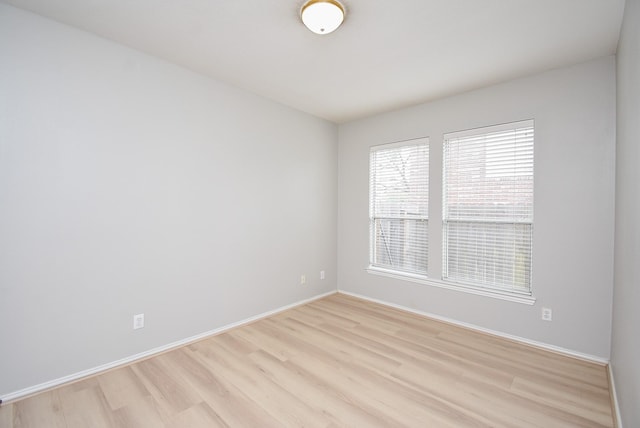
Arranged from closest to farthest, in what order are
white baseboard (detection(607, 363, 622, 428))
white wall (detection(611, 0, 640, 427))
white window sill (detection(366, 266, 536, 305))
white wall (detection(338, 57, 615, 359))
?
white wall (detection(611, 0, 640, 427)) → white baseboard (detection(607, 363, 622, 428)) → white wall (detection(338, 57, 615, 359)) → white window sill (detection(366, 266, 536, 305))

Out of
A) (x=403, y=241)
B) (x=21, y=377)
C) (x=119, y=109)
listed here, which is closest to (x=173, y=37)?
(x=119, y=109)

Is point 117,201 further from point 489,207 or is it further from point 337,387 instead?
point 489,207

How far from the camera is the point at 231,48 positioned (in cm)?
252

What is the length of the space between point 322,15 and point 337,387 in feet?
8.56

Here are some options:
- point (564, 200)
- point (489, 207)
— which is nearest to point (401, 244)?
point (489, 207)

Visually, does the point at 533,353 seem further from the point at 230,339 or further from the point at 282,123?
the point at 282,123

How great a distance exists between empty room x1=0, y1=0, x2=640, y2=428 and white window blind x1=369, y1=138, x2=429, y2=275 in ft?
0.13

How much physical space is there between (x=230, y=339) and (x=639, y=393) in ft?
9.59

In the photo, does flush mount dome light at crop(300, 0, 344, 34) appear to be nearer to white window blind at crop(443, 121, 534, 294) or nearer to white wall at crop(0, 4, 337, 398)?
white wall at crop(0, 4, 337, 398)

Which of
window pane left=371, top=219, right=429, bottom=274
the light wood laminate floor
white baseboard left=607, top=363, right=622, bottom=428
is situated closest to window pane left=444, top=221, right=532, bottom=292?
window pane left=371, top=219, right=429, bottom=274

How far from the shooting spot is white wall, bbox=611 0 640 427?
145cm

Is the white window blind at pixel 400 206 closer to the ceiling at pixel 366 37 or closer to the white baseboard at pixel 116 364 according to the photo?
the ceiling at pixel 366 37

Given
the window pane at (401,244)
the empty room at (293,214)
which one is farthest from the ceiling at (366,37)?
the window pane at (401,244)

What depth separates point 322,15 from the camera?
6.33ft
